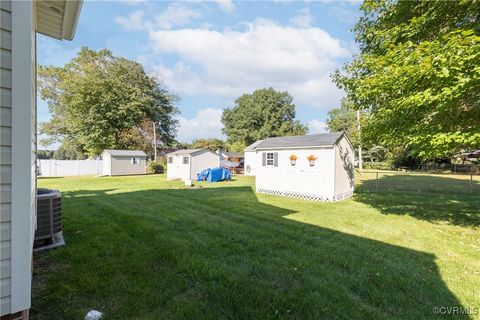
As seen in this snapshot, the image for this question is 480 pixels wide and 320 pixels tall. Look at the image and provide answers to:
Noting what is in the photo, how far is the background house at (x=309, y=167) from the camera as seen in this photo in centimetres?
1034

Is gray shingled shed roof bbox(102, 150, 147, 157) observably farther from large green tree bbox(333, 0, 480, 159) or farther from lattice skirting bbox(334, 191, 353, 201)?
large green tree bbox(333, 0, 480, 159)

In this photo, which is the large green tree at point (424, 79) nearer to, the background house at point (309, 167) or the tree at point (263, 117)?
the background house at point (309, 167)

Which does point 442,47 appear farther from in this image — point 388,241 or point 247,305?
point 247,305

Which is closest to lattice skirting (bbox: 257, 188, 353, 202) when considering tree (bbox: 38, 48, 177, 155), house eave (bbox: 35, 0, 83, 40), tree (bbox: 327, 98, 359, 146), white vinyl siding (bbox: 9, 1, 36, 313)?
house eave (bbox: 35, 0, 83, 40)

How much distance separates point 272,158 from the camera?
12.4m

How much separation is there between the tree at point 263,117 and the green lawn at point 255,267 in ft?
130

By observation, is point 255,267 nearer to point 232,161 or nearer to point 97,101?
point 97,101

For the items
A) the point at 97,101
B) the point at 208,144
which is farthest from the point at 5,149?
the point at 208,144

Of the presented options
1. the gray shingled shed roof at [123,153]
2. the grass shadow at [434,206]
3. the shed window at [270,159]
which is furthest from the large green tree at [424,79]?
the gray shingled shed roof at [123,153]

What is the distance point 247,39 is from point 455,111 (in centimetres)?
1099

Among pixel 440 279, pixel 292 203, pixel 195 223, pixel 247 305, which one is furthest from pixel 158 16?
pixel 440 279

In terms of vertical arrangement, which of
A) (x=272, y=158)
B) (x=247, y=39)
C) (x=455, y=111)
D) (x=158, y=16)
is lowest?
(x=272, y=158)

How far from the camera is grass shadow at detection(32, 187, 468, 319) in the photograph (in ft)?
9.22

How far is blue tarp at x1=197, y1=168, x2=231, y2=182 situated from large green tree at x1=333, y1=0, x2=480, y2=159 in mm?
11917
